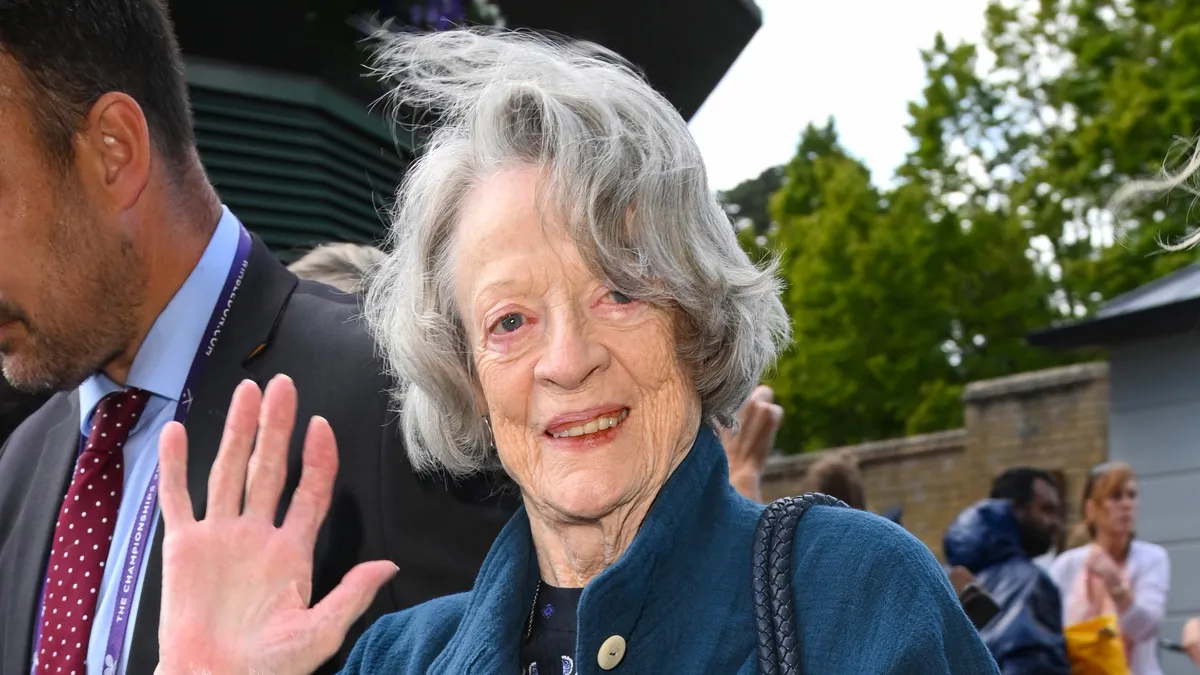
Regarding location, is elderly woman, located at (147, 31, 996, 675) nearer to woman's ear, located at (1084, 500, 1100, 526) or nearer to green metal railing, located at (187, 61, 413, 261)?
green metal railing, located at (187, 61, 413, 261)

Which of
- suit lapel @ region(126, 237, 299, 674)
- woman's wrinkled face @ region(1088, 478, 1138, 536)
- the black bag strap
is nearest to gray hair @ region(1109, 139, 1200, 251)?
the black bag strap

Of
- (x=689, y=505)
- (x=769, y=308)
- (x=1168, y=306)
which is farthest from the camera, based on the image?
(x=1168, y=306)

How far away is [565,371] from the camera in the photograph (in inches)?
77.1

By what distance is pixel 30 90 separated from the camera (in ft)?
7.93

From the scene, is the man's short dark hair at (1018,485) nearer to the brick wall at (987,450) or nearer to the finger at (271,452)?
the finger at (271,452)

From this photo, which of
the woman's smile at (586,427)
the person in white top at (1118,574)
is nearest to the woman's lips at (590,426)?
the woman's smile at (586,427)

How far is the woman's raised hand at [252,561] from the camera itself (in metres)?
2.08

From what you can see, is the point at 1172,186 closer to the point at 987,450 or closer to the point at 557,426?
the point at 557,426

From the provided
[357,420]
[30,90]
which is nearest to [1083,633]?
[357,420]

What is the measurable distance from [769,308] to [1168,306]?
22.5 ft

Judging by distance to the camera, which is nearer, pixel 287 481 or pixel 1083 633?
pixel 287 481

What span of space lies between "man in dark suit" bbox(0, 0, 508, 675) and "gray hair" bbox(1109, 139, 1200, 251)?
1.05 metres

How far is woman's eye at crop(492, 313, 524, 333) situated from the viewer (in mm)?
2029

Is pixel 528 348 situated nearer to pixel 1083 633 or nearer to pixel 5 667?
pixel 5 667
